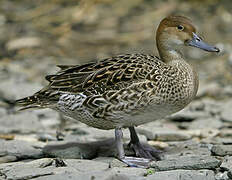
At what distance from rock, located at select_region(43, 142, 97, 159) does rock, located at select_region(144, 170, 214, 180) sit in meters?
1.15

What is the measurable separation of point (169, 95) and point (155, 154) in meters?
0.83

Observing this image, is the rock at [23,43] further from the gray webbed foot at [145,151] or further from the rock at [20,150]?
the gray webbed foot at [145,151]

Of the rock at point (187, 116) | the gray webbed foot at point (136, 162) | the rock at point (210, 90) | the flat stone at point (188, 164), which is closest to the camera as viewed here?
the flat stone at point (188, 164)

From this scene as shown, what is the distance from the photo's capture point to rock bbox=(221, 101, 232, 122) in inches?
292

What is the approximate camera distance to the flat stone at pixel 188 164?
16.3 ft

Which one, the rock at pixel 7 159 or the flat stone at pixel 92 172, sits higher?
the rock at pixel 7 159

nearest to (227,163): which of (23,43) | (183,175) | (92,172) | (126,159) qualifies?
(183,175)

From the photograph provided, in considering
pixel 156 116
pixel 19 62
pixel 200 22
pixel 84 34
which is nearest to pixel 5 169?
pixel 156 116

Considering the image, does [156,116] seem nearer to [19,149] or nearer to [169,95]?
[169,95]

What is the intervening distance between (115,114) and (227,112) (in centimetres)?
272

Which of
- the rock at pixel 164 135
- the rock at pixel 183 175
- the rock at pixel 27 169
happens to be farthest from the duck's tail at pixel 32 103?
the rock at pixel 183 175

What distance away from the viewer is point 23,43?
10609 mm

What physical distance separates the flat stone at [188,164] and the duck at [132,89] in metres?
0.40

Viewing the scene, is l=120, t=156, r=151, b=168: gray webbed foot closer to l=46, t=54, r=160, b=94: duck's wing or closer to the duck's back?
the duck's back
